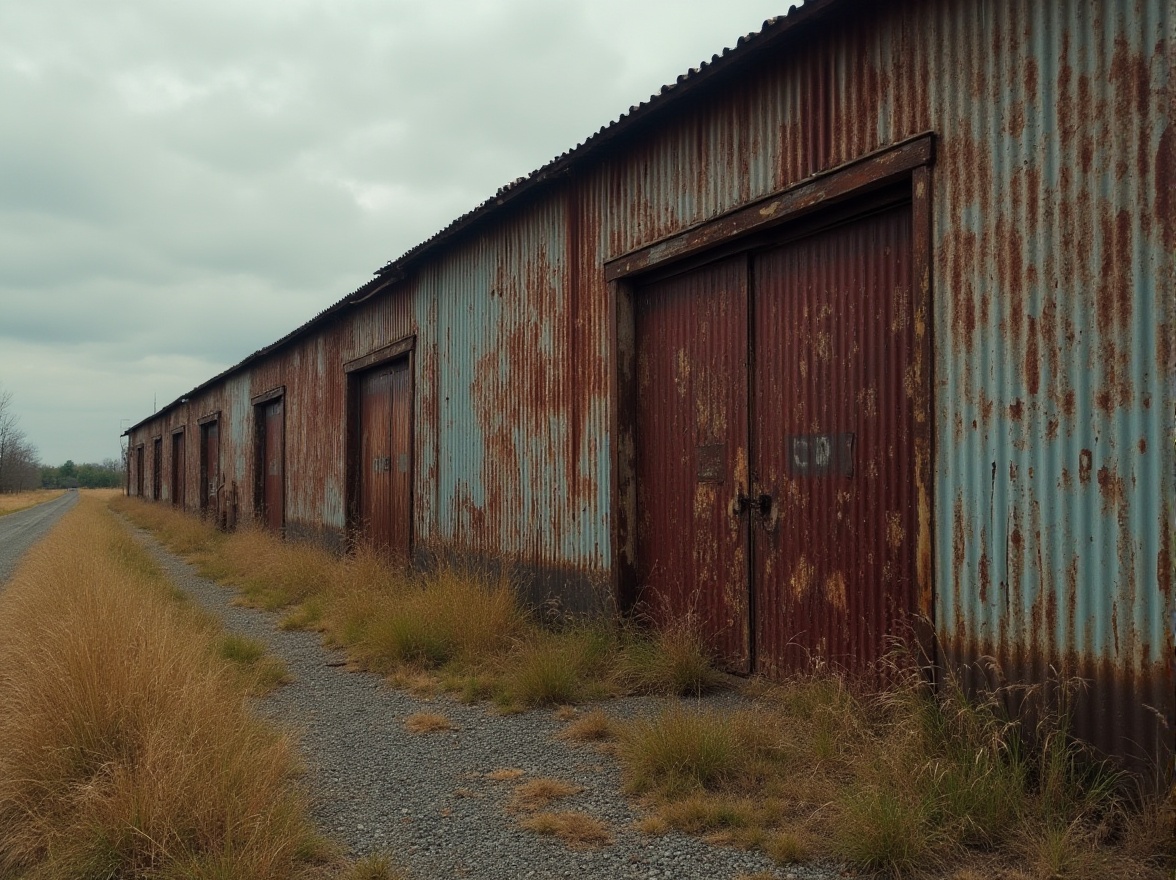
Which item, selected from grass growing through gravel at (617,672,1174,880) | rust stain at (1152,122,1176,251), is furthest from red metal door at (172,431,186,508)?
rust stain at (1152,122,1176,251)

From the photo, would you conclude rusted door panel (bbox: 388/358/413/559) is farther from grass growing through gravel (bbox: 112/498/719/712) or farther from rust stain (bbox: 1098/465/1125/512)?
rust stain (bbox: 1098/465/1125/512)

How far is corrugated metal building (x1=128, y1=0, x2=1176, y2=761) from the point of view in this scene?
3562mm

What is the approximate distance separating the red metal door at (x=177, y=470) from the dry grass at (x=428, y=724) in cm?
3053

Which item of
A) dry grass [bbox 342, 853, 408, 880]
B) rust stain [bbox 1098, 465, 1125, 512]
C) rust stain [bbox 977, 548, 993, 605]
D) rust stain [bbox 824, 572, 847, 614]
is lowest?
dry grass [bbox 342, 853, 408, 880]

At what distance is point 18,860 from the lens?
335 centimetres

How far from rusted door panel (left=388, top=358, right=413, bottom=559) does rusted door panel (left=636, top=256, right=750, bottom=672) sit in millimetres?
5165

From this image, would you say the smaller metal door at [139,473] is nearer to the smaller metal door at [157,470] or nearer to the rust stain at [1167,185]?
the smaller metal door at [157,470]

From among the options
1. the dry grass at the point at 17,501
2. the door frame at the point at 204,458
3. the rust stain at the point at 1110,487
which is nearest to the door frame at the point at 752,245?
the rust stain at the point at 1110,487

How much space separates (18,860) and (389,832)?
4.71 ft

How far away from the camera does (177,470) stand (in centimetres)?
3375

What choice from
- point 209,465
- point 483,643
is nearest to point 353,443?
point 483,643

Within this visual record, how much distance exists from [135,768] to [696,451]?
4.22 metres

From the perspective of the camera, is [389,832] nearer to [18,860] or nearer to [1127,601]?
[18,860]

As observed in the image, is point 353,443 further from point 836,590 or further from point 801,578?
point 836,590
